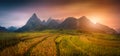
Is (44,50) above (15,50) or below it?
below

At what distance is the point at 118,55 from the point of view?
46969mm

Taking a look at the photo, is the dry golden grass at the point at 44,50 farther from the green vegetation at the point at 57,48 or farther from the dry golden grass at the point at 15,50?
the dry golden grass at the point at 15,50

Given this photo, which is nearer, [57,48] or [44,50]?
[44,50]

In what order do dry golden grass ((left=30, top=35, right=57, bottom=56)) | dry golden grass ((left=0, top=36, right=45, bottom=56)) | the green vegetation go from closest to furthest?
dry golden grass ((left=0, top=36, right=45, bottom=56))
dry golden grass ((left=30, top=35, right=57, bottom=56))
the green vegetation

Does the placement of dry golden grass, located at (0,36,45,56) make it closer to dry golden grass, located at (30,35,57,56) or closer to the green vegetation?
the green vegetation

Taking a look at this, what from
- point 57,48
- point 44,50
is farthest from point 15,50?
point 57,48

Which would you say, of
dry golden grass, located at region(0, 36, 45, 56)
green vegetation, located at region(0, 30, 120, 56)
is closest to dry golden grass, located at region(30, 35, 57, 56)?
green vegetation, located at region(0, 30, 120, 56)

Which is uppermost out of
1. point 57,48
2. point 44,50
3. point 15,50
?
point 15,50

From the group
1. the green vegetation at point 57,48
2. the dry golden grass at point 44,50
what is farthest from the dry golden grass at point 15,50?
the dry golden grass at point 44,50

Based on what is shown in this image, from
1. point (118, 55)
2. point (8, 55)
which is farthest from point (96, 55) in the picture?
point (8, 55)

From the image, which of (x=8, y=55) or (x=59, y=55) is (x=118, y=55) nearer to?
(x=59, y=55)

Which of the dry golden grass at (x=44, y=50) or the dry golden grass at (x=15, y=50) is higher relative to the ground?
the dry golden grass at (x=15, y=50)

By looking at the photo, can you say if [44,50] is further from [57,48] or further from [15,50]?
[15,50]

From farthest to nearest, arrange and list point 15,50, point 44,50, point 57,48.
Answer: point 57,48
point 44,50
point 15,50
